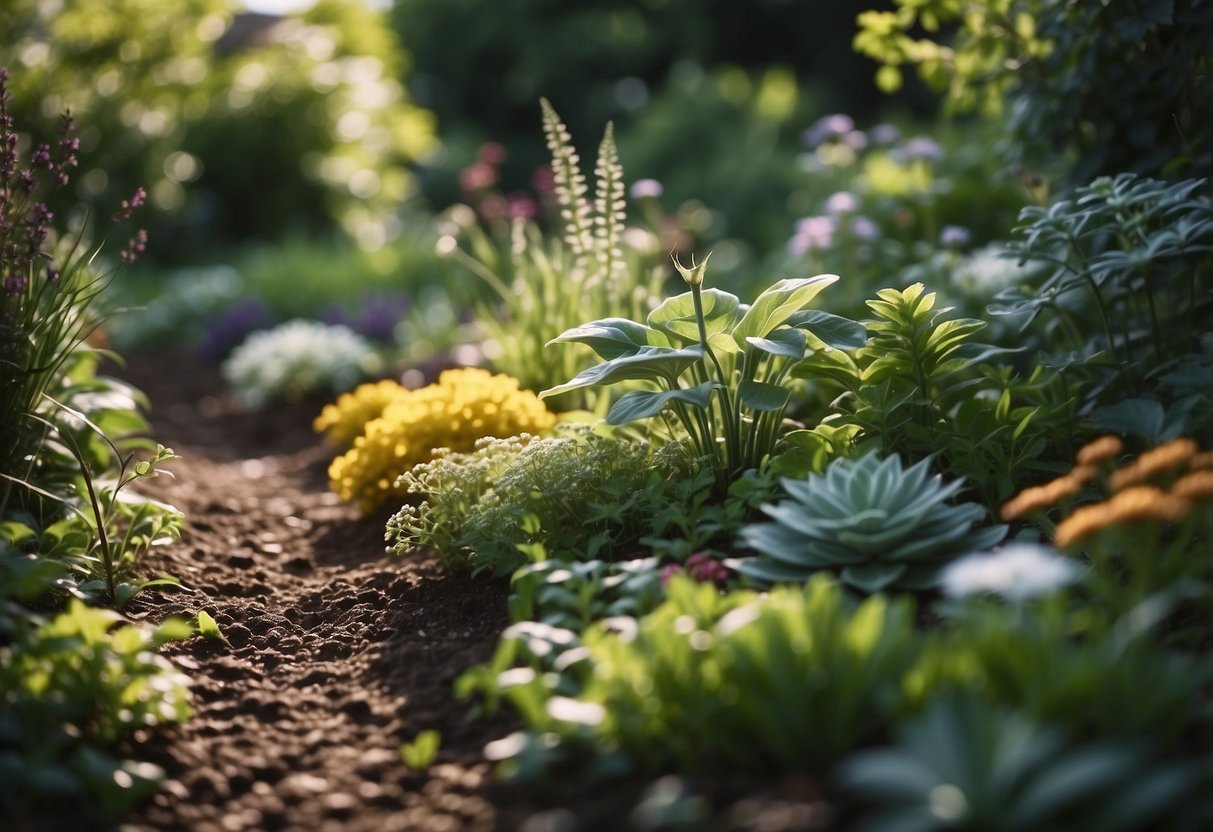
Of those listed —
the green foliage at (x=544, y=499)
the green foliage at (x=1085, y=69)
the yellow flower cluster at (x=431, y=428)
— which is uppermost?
the green foliage at (x=1085, y=69)

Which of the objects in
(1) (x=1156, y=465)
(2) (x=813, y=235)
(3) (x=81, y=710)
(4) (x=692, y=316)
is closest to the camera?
(1) (x=1156, y=465)

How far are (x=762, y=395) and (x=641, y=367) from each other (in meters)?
0.31

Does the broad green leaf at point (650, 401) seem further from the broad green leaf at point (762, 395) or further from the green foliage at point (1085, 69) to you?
the green foliage at point (1085, 69)

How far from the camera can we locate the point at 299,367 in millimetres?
5723

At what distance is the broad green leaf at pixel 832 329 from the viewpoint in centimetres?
260

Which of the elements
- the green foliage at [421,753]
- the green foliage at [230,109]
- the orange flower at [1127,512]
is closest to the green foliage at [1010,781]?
the orange flower at [1127,512]

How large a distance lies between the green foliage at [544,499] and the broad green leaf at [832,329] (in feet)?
1.59

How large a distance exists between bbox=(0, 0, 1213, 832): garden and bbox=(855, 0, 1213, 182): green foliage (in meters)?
0.02

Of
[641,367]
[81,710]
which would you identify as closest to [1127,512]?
[641,367]

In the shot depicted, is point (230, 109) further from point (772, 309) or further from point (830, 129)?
point (772, 309)

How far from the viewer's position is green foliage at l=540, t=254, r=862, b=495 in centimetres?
256

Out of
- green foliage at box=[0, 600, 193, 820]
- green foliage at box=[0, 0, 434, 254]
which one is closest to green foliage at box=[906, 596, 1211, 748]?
green foliage at box=[0, 600, 193, 820]

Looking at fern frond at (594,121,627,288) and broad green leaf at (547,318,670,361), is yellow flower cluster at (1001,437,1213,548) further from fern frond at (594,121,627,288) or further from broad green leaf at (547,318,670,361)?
fern frond at (594,121,627,288)

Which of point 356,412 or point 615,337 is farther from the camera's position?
point 356,412
